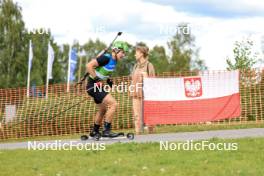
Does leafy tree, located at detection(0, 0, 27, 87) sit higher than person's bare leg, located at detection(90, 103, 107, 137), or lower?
higher

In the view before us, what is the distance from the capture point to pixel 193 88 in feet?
50.3

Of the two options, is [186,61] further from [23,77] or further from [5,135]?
[5,135]

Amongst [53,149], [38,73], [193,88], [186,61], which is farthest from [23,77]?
[53,149]

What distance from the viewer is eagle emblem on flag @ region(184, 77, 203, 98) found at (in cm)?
1528

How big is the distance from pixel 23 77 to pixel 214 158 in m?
51.6

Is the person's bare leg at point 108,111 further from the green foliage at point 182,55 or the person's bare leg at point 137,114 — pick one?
the green foliage at point 182,55

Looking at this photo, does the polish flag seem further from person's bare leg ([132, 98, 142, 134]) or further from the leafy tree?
the leafy tree
